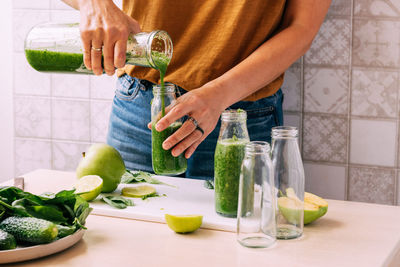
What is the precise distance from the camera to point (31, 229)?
3.32 feet

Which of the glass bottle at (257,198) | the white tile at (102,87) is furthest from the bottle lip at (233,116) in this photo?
the white tile at (102,87)

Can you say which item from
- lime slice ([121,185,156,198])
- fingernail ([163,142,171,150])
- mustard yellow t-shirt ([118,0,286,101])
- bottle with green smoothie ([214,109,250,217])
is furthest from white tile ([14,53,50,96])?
bottle with green smoothie ([214,109,250,217])

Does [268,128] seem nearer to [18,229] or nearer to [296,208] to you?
[296,208]

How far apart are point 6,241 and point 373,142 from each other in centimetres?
133

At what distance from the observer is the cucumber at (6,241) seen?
0.99m

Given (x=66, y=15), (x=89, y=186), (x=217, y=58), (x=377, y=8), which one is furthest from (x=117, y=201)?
(x=66, y=15)

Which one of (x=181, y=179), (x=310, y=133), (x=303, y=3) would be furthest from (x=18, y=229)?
(x=310, y=133)

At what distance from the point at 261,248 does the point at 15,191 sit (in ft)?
1.65

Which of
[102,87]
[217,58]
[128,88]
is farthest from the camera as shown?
[102,87]

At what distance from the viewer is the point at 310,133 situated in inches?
78.7

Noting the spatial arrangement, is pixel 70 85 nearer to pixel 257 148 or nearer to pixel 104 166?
pixel 104 166

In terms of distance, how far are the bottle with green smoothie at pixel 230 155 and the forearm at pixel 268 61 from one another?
0.20m

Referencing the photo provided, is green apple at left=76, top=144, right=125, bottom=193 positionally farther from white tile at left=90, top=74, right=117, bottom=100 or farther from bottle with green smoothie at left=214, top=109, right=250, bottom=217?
white tile at left=90, top=74, right=117, bottom=100

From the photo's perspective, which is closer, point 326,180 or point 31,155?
point 326,180
